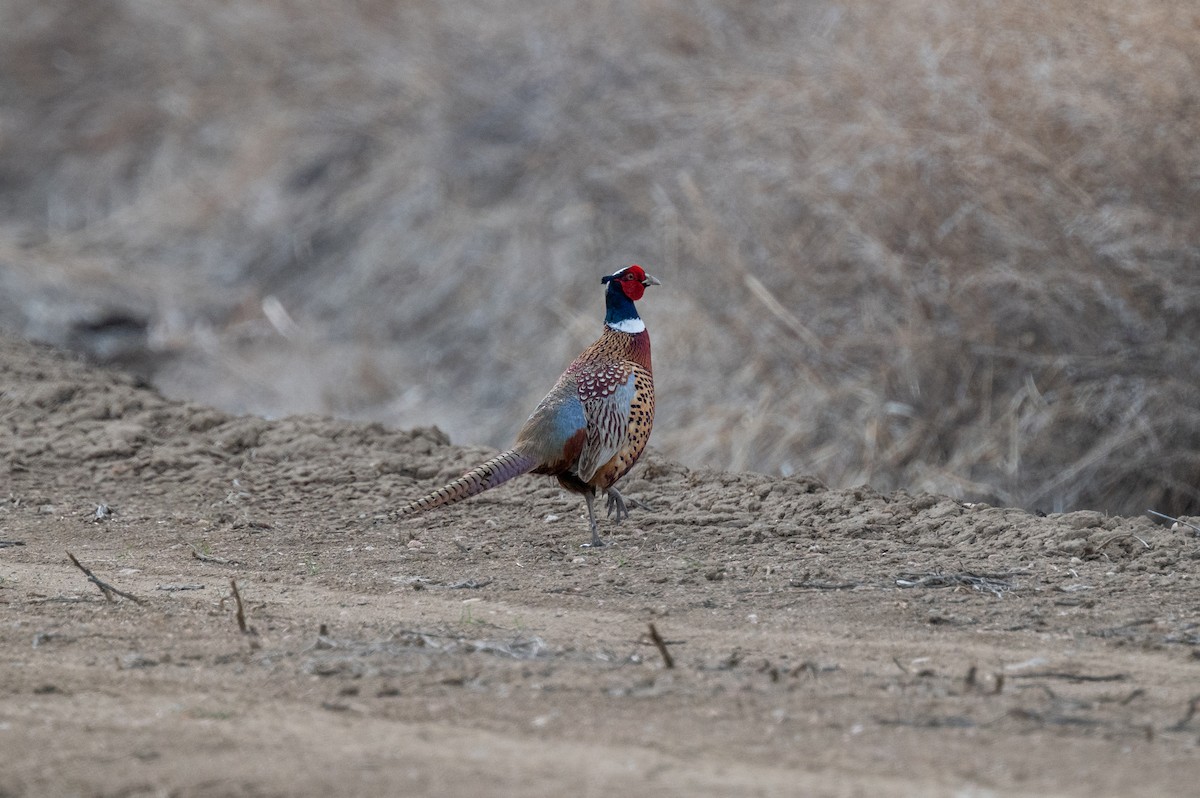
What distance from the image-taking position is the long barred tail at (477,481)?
4988 mm

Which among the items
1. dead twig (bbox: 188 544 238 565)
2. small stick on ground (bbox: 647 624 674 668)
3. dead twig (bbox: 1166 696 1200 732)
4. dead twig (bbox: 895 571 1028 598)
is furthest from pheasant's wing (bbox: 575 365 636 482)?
dead twig (bbox: 1166 696 1200 732)

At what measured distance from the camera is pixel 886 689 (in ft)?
11.1

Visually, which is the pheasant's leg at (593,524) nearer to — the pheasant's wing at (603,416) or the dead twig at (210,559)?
the pheasant's wing at (603,416)

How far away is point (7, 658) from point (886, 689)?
2.35m

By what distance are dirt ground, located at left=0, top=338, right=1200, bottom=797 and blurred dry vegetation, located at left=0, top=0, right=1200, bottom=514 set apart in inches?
109

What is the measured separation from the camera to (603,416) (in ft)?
16.5

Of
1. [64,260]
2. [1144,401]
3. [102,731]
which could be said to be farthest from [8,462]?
[64,260]

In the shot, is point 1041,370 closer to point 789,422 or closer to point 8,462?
point 789,422

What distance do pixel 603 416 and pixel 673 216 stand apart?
4919mm

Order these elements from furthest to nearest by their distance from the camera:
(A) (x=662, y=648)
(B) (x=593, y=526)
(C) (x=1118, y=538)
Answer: (B) (x=593, y=526), (C) (x=1118, y=538), (A) (x=662, y=648)

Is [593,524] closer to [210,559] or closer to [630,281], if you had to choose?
[630,281]

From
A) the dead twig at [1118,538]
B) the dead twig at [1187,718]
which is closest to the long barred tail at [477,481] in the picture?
the dead twig at [1118,538]

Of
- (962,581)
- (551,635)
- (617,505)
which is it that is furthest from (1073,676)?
(617,505)

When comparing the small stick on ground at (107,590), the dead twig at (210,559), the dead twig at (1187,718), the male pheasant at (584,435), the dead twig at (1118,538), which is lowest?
the dead twig at (210,559)
